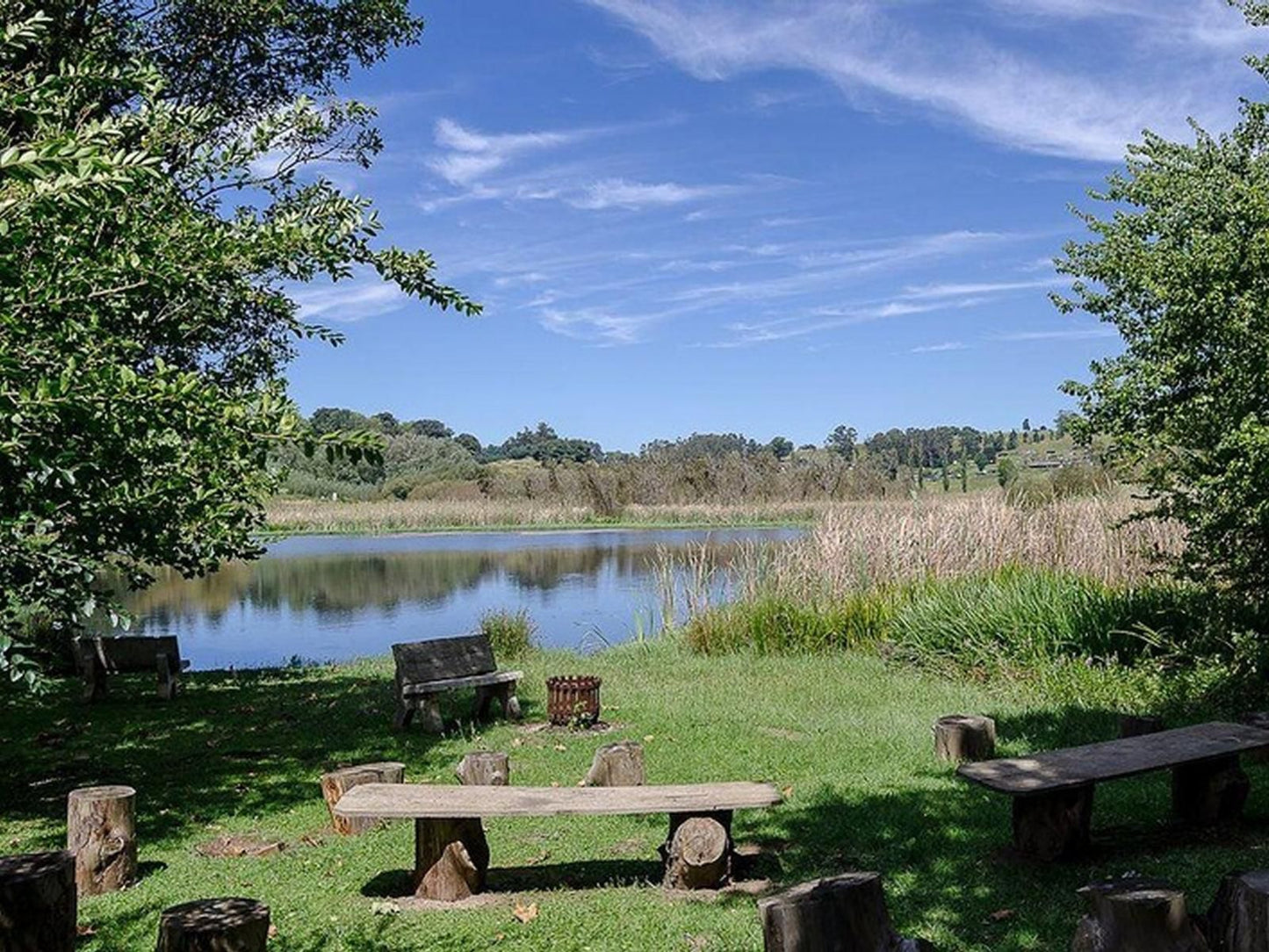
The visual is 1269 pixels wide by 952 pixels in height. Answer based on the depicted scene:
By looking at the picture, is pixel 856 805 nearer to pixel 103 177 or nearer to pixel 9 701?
pixel 103 177

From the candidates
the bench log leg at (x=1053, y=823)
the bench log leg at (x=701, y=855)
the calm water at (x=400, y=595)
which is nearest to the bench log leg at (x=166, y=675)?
the calm water at (x=400, y=595)

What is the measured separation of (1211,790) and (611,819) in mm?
3128

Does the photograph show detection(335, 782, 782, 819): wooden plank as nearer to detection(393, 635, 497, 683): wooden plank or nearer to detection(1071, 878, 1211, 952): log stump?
detection(1071, 878, 1211, 952): log stump

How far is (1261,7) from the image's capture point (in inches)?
455

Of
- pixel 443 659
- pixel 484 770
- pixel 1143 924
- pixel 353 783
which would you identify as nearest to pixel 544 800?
pixel 484 770

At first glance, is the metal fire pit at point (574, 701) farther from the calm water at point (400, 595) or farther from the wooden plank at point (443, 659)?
the calm water at point (400, 595)

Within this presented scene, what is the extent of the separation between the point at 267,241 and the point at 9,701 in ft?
23.4

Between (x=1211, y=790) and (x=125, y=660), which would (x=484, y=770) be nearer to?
(x=1211, y=790)

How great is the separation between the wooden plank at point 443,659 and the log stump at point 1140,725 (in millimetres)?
5049

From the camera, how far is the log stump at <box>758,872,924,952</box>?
346 cm

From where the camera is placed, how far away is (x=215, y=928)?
12.7 ft

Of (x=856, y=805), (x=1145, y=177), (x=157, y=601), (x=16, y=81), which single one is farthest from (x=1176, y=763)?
(x=157, y=601)

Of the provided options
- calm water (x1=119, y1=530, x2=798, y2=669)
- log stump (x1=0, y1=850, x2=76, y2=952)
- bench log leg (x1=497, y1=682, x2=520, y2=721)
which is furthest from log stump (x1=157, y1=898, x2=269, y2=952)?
calm water (x1=119, y1=530, x2=798, y2=669)

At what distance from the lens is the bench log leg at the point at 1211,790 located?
574 cm
